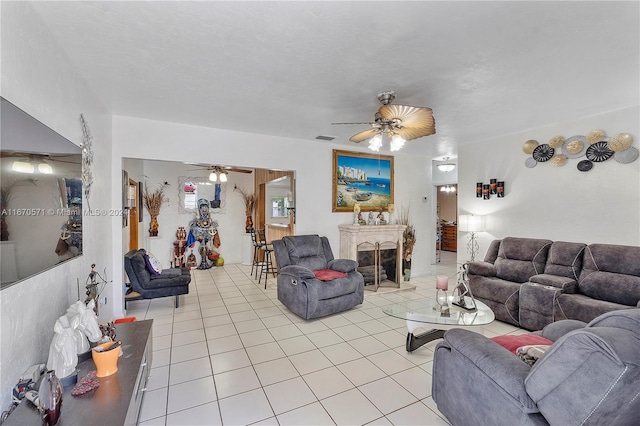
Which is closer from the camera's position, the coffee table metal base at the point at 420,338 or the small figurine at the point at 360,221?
the coffee table metal base at the point at 420,338

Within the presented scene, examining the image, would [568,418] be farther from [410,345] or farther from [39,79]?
[39,79]

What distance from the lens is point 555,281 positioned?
326 cm

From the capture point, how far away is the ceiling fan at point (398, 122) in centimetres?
244

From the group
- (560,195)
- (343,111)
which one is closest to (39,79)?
(343,111)

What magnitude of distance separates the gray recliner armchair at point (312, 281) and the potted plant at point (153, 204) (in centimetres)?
366

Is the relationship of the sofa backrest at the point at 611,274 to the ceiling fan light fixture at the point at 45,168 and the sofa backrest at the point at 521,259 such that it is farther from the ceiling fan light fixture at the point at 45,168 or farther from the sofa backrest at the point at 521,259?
the ceiling fan light fixture at the point at 45,168

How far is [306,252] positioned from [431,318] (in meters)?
2.17

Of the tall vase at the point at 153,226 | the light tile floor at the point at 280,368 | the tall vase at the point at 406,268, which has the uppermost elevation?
the tall vase at the point at 153,226

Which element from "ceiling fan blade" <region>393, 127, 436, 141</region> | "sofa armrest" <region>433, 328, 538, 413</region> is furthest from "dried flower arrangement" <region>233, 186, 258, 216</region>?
"sofa armrest" <region>433, 328, 538, 413</region>

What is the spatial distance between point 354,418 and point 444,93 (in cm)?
295

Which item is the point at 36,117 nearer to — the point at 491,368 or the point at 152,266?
the point at 491,368

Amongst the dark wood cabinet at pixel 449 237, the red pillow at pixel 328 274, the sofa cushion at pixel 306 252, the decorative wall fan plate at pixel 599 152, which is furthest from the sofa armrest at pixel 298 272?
the dark wood cabinet at pixel 449 237

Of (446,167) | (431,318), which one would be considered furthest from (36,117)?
(446,167)

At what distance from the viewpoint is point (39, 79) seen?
1.71 metres
